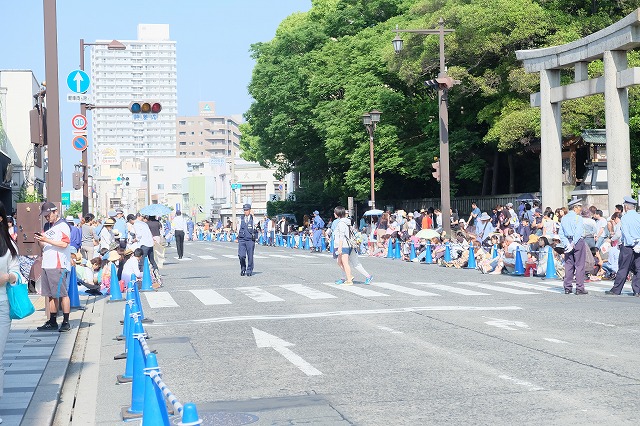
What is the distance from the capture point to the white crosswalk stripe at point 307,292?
18.5 metres

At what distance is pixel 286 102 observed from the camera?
194ft

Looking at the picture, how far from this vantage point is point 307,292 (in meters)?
19.6

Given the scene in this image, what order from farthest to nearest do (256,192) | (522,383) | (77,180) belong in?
(256,192) < (77,180) < (522,383)

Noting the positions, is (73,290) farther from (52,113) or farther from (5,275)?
(5,275)

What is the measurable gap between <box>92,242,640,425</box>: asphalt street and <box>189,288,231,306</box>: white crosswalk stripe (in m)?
0.05

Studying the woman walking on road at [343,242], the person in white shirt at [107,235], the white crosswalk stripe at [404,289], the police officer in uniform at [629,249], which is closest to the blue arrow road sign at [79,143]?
the person in white shirt at [107,235]

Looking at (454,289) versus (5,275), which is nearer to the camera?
(5,275)

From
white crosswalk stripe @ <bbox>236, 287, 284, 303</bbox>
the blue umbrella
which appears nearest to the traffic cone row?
white crosswalk stripe @ <bbox>236, 287, 284, 303</bbox>

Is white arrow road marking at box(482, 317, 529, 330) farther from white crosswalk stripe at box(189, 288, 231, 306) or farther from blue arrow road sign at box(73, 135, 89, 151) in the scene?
blue arrow road sign at box(73, 135, 89, 151)

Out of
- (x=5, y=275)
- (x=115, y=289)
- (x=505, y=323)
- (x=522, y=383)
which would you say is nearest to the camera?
(x=5, y=275)

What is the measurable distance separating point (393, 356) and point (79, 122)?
23655 mm

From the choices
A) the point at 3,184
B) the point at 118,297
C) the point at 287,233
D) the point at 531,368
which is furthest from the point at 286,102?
the point at 531,368

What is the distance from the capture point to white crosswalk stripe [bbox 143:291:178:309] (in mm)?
17625

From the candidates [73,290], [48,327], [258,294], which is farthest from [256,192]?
[48,327]
